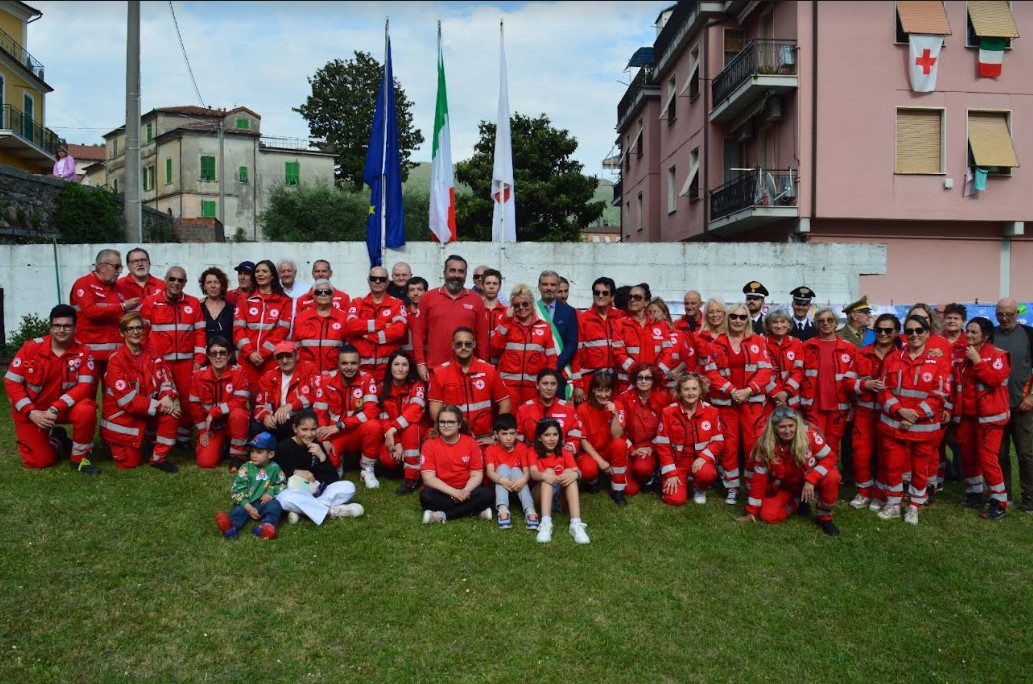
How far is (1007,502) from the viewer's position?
23.1ft

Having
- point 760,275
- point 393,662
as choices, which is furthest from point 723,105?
point 393,662

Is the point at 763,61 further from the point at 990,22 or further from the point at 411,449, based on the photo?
the point at 411,449

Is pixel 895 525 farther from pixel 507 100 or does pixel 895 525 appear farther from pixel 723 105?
pixel 723 105

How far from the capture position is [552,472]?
20.5ft

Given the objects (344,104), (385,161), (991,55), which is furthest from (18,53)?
(991,55)

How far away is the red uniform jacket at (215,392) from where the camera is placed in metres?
7.54

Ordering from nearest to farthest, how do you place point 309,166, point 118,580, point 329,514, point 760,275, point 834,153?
point 118,580, point 329,514, point 760,275, point 834,153, point 309,166

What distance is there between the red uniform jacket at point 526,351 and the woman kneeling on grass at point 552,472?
33.1 inches

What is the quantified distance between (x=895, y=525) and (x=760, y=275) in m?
7.01

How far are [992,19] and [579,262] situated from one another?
13.5m

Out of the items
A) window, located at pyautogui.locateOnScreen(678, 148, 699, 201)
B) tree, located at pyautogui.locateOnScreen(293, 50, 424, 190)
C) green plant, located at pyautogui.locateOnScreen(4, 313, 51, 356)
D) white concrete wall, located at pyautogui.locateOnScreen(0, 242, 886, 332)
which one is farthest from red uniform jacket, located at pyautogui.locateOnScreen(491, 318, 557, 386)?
tree, located at pyautogui.locateOnScreen(293, 50, 424, 190)

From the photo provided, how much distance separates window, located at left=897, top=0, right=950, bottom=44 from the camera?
699 inches

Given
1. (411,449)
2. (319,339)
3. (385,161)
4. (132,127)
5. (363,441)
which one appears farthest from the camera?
(132,127)

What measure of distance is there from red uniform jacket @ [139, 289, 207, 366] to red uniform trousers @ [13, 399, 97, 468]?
0.89 m
